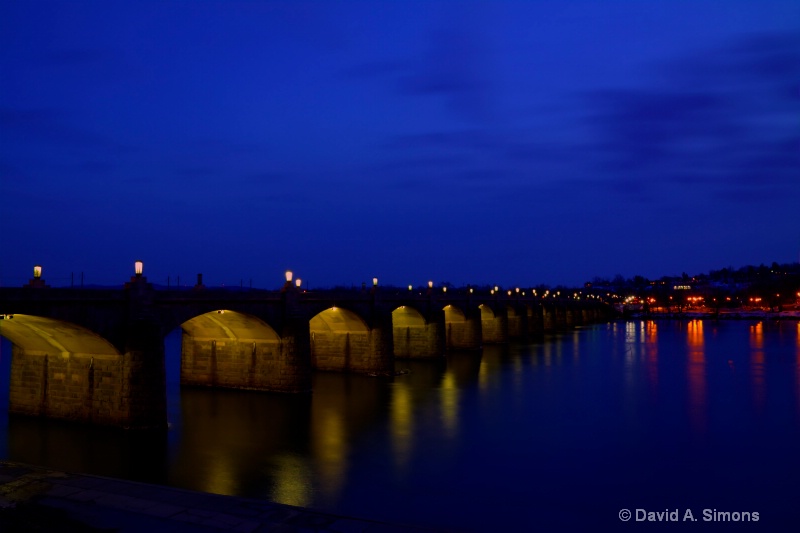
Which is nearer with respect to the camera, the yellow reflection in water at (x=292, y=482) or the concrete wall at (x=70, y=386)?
the yellow reflection in water at (x=292, y=482)

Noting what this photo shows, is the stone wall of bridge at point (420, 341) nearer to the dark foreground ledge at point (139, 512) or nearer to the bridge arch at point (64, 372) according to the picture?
the bridge arch at point (64, 372)

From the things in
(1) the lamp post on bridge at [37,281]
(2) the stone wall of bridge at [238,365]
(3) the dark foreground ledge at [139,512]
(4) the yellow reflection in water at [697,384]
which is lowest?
(4) the yellow reflection in water at [697,384]

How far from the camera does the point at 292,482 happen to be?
64.5ft

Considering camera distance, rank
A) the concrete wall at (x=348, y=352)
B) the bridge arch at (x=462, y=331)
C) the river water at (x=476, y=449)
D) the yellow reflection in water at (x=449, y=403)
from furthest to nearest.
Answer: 1. the bridge arch at (x=462, y=331)
2. the concrete wall at (x=348, y=352)
3. the yellow reflection in water at (x=449, y=403)
4. the river water at (x=476, y=449)

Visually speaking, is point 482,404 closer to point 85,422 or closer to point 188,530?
point 85,422

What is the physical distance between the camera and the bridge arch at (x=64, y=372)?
80.3ft

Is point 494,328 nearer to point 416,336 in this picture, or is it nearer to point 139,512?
point 416,336

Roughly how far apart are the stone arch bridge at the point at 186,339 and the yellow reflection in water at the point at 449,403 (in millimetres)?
4546

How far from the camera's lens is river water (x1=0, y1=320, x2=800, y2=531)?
716 inches

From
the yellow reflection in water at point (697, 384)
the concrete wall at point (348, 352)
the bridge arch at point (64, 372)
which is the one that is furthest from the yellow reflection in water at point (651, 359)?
the bridge arch at point (64, 372)

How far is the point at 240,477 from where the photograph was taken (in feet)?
66.2

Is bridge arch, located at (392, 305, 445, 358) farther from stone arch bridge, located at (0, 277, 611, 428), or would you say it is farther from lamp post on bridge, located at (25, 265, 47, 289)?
lamp post on bridge, located at (25, 265, 47, 289)

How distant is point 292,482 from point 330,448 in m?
4.92

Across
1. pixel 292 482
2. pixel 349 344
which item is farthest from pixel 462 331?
pixel 292 482
